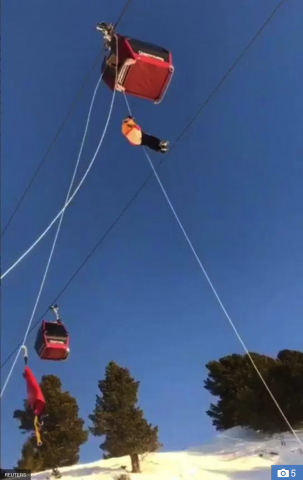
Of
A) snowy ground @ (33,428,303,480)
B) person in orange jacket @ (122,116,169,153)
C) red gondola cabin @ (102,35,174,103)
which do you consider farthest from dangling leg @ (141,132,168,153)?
snowy ground @ (33,428,303,480)

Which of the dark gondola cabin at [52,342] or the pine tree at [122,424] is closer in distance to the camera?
the dark gondola cabin at [52,342]

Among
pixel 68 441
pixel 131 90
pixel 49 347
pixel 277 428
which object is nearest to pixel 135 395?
pixel 68 441

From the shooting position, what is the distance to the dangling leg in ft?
16.5

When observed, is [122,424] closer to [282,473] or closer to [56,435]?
[56,435]

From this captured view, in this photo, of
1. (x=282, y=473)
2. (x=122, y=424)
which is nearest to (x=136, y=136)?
(x=282, y=473)

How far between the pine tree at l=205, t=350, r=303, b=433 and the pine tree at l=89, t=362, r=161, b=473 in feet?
23.0

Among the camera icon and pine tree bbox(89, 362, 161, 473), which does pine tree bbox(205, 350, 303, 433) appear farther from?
the camera icon

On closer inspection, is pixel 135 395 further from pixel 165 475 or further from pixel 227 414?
pixel 227 414

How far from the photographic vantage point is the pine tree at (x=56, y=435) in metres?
15.9

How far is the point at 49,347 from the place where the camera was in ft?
17.7

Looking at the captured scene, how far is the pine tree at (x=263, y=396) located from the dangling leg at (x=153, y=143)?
1990cm

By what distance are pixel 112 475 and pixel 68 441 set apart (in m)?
2.61

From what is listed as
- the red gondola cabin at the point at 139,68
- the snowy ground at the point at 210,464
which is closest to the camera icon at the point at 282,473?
the snowy ground at the point at 210,464

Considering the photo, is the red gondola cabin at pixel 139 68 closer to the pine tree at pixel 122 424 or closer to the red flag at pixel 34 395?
the red flag at pixel 34 395
